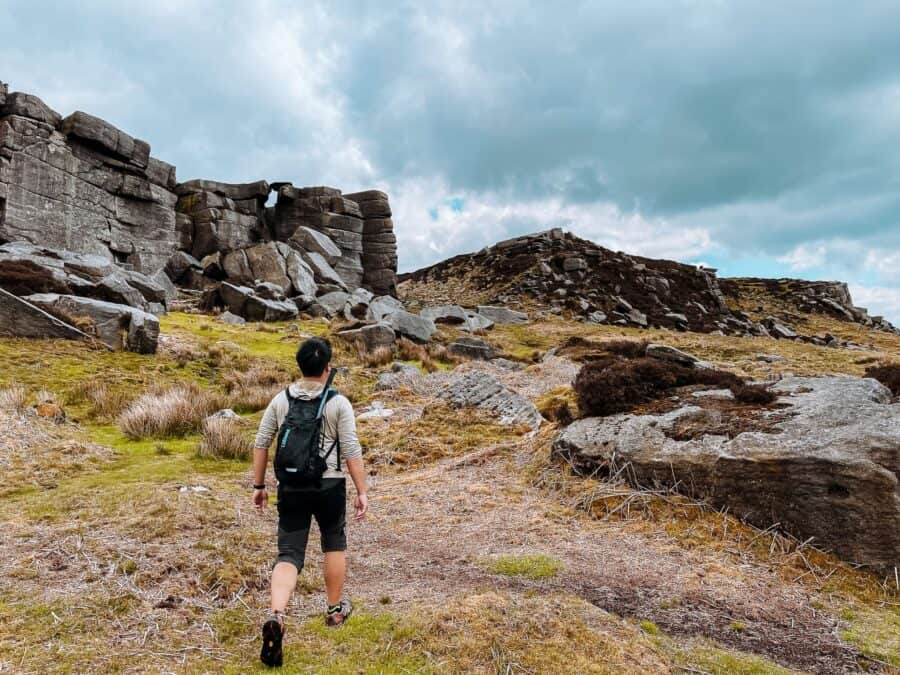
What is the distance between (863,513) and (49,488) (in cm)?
999

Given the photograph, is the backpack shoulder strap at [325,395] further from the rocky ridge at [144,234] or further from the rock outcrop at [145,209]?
the rock outcrop at [145,209]

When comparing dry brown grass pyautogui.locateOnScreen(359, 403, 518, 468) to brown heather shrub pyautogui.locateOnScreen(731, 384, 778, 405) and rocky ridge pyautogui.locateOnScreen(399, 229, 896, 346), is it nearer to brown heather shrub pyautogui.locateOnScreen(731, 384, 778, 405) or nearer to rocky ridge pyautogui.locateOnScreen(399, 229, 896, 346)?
brown heather shrub pyautogui.locateOnScreen(731, 384, 778, 405)

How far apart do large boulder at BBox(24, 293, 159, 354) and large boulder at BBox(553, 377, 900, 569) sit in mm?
14784

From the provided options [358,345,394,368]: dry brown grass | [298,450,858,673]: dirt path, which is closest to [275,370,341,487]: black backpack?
[298,450,858,673]: dirt path

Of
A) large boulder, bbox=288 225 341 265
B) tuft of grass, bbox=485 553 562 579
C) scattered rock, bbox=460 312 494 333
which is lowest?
tuft of grass, bbox=485 553 562 579

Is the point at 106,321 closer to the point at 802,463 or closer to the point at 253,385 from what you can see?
the point at 253,385

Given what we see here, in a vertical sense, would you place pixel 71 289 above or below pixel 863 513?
above

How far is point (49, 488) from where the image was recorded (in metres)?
7.43

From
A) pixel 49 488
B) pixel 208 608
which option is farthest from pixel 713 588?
pixel 49 488

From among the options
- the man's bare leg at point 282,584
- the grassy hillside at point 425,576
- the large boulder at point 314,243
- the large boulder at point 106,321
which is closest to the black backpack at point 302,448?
the man's bare leg at point 282,584

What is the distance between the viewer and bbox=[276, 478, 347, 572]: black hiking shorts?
4.21 meters

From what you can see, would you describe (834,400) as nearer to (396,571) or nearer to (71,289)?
(396,571)

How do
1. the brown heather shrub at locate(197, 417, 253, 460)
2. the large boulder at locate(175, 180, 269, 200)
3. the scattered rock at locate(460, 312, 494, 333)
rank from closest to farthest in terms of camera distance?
the brown heather shrub at locate(197, 417, 253, 460) < the scattered rock at locate(460, 312, 494, 333) < the large boulder at locate(175, 180, 269, 200)

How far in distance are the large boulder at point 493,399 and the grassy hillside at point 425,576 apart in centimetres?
188
